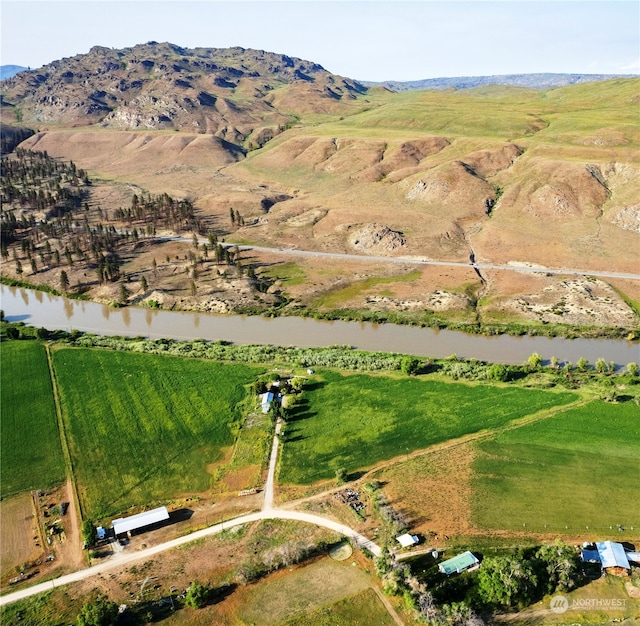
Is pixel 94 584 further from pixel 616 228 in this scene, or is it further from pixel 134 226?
pixel 616 228

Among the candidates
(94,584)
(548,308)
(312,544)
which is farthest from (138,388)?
(548,308)

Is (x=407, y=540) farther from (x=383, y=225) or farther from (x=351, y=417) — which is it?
(x=383, y=225)

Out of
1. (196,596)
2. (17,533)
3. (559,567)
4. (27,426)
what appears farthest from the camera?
(27,426)

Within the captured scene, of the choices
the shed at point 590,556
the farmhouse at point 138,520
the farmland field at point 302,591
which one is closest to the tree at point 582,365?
the shed at point 590,556

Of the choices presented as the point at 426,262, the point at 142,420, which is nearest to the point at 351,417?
the point at 142,420

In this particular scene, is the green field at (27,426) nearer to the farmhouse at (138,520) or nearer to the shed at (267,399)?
the farmhouse at (138,520)

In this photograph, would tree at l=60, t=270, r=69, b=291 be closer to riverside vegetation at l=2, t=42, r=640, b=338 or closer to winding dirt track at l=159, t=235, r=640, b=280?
riverside vegetation at l=2, t=42, r=640, b=338
